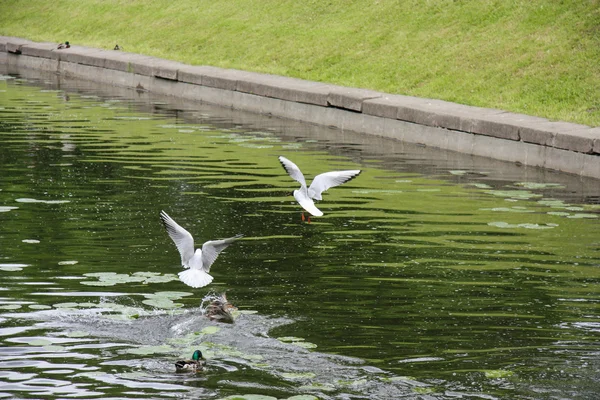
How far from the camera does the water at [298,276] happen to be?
702 cm

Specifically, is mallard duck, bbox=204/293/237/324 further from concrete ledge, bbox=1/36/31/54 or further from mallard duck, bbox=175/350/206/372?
concrete ledge, bbox=1/36/31/54

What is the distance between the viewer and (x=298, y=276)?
9.38 metres

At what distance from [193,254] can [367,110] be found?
9727mm

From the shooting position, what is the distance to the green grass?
58.3 ft

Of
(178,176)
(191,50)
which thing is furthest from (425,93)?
(191,50)

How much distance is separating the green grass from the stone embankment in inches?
31.8

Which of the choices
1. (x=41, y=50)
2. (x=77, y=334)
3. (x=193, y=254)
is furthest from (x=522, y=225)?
(x=41, y=50)

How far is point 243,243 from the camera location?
10633mm

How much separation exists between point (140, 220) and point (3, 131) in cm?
656

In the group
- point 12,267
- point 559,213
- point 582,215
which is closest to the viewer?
point 12,267

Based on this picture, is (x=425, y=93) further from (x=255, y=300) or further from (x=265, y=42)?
(x=255, y=300)

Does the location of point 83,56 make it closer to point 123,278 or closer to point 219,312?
point 123,278

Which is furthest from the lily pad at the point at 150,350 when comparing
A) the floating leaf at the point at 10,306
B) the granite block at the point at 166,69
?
the granite block at the point at 166,69

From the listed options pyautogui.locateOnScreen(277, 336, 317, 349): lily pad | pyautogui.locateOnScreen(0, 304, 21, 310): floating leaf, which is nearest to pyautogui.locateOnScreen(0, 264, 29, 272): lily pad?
pyautogui.locateOnScreen(0, 304, 21, 310): floating leaf
